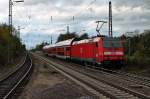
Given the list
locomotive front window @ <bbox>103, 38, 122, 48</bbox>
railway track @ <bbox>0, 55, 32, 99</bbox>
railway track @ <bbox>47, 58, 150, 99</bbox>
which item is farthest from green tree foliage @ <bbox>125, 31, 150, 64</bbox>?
railway track @ <bbox>0, 55, 32, 99</bbox>

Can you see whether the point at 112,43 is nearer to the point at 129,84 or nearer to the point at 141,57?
the point at 141,57

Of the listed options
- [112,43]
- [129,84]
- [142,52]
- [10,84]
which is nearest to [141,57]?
[142,52]

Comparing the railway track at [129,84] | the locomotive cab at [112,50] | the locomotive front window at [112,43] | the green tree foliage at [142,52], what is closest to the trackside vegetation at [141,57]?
the green tree foliage at [142,52]

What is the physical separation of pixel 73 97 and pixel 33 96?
6.19 ft

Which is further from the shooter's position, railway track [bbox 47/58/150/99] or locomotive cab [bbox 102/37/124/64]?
locomotive cab [bbox 102/37/124/64]

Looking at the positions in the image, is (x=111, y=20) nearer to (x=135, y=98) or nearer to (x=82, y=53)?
(x=82, y=53)

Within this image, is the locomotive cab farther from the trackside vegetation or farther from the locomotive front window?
the trackside vegetation

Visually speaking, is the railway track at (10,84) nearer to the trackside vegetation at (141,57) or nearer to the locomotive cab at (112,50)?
the locomotive cab at (112,50)

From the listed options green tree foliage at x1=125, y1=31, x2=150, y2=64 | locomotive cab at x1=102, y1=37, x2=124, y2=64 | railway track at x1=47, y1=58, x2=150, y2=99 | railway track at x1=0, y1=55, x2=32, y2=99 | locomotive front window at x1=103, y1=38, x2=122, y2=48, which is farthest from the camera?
green tree foliage at x1=125, y1=31, x2=150, y2=64

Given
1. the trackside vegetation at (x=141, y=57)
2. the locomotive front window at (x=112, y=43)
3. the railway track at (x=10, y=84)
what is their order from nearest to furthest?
the railway track at (x=10, y=84), the trackside vegetation at (x=141, y=57), the locomotive front window at (x=112, y=43)

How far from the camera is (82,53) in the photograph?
41.8 meters

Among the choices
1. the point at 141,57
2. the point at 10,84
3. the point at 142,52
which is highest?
the point at 142,52

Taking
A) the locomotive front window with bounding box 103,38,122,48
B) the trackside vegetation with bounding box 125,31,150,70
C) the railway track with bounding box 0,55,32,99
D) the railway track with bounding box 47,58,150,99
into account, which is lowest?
the railway track with bounding box 0,55,32,99

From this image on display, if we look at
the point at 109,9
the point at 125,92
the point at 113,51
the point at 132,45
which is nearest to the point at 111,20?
the point at 109,9
